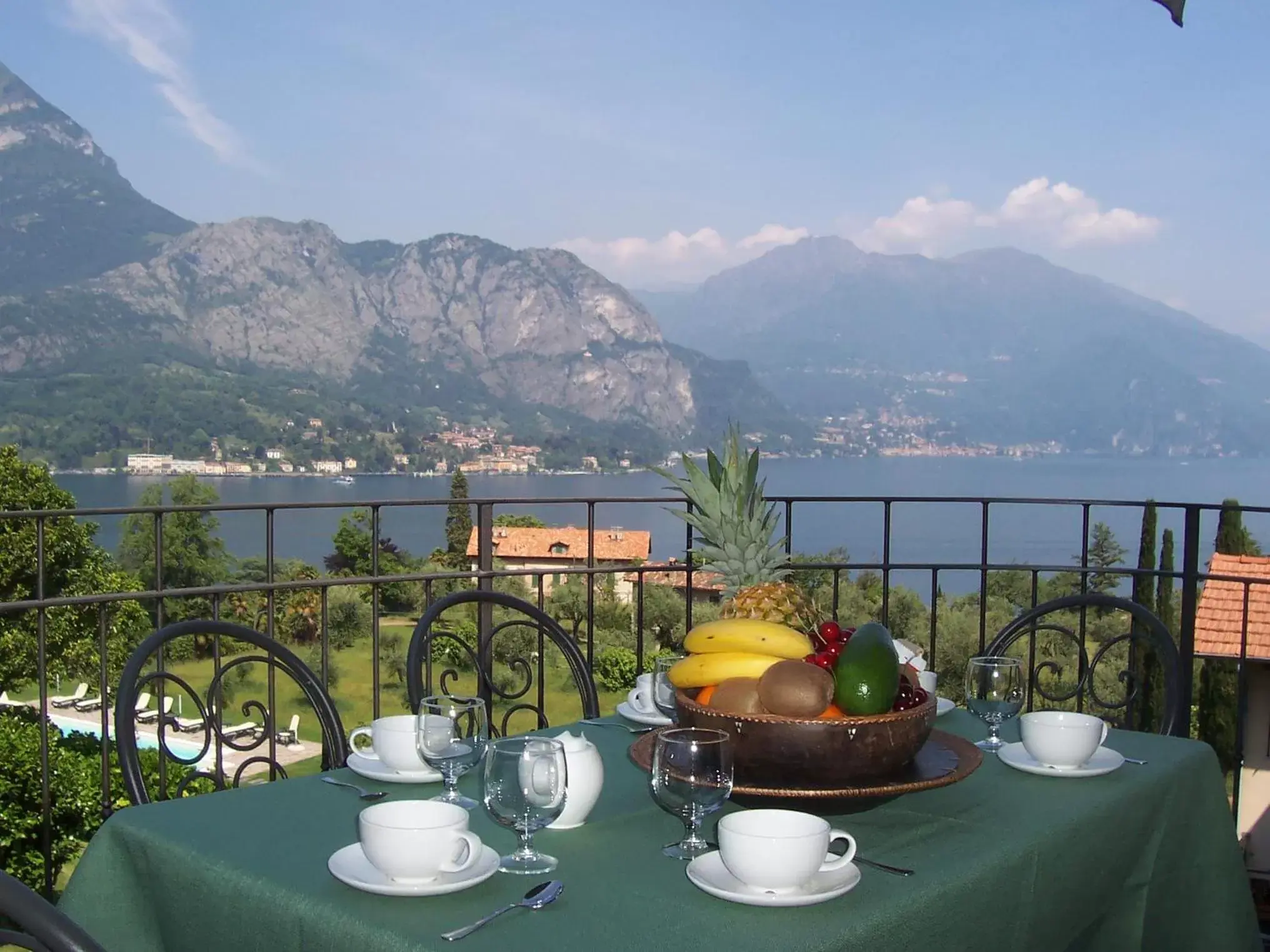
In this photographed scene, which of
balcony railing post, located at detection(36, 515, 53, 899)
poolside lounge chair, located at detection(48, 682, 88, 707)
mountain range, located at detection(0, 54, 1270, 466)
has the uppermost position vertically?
mountain range, located at detection(0, 54, 1270, 466)

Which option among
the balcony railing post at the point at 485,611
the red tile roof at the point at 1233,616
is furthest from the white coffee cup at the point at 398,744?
the red tile roof at the point at 1233,616

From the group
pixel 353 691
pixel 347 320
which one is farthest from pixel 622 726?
pixel 347 320

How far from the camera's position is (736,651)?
4.89 feet

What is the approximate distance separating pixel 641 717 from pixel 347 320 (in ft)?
286

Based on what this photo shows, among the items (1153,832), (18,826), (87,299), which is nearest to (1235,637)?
(1153,832)

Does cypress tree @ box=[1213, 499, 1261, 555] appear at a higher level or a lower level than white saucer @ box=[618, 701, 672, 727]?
lower

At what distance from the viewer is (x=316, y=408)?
55.7 metres

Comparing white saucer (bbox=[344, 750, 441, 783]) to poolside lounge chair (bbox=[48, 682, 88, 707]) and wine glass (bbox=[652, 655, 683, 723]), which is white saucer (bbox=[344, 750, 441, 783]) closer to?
wine glass (bbox=[652, 655, 683, 723])

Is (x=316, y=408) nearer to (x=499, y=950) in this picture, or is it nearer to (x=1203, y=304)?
(x=499, y=950)

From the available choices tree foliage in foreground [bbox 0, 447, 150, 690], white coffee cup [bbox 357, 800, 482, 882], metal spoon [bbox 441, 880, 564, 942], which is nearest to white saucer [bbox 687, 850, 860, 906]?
metal spoon [bbox 441, 880, 564, 942]

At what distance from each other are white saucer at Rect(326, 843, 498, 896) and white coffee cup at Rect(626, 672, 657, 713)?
29.8 inches

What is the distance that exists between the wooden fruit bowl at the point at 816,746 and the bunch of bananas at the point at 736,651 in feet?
0.28

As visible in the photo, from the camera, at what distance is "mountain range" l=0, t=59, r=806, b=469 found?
6375 centimetres

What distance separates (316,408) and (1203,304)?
110 metres
